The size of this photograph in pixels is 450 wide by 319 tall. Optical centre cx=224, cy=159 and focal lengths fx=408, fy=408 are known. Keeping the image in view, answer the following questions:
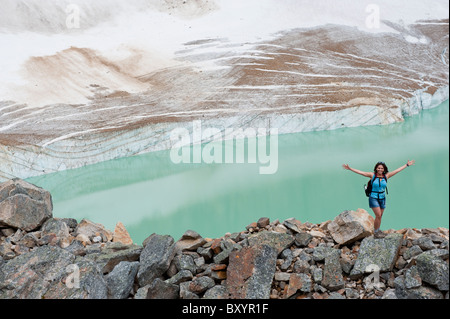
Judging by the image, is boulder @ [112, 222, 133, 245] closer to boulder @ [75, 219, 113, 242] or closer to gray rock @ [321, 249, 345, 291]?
boulder @ [75, 219, 113, 242]

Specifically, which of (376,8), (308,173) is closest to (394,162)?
(308,173)

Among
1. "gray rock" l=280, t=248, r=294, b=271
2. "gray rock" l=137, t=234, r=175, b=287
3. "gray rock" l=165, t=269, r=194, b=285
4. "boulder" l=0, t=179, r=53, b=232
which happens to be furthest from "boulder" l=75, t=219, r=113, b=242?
"gray rock" l=280, t=248, r=294, b=271

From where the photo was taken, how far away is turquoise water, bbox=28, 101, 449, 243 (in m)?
4.08

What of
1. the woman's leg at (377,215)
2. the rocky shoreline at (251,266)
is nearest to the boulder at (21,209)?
the rocky shoreline at (251,266)

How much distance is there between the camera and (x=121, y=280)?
250 centimetres

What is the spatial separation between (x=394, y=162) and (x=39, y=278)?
Result: 15.0ft

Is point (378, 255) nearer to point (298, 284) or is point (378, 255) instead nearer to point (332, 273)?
point (332, 273)

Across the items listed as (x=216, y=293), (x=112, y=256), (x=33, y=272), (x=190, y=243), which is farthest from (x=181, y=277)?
(x=33, y=272)

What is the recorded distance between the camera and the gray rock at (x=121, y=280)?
8.11ft

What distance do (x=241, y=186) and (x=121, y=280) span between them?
2722 millimetres

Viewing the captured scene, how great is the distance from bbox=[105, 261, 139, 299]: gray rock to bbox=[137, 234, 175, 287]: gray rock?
0.05 m

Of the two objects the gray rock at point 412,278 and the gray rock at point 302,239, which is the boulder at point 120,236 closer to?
the gray rock at point 302,239
